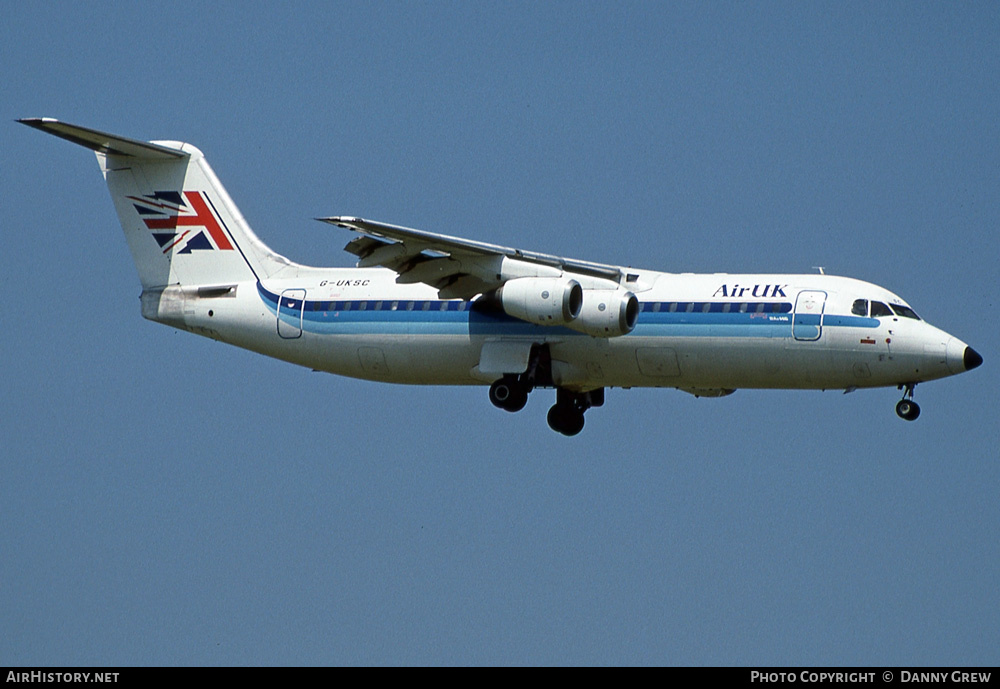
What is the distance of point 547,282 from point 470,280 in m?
1.81

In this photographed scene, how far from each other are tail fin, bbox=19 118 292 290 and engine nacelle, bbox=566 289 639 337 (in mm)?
6281

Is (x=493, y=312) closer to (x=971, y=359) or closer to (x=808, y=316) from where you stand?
(x=808, y=316)

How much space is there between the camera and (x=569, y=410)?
2984 centimetres

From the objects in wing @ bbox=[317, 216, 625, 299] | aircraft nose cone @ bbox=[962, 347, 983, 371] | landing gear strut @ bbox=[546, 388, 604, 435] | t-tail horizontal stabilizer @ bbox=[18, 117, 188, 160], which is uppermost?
t-tail horizontal stabilizer @ bbox=[18, 117, 188, 160]

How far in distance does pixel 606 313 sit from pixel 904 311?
14.7 ft

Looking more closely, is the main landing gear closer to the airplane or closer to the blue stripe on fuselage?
the airplane

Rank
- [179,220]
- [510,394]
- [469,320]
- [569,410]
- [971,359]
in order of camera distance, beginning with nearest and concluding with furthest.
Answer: [971,359], [510,394], [469,320], [569,410], [179,220]

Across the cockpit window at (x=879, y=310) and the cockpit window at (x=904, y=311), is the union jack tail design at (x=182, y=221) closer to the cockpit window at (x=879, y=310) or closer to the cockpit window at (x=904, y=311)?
the cockpit window at (x=879, y=310)

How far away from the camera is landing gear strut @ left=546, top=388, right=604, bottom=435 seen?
29.8 metres

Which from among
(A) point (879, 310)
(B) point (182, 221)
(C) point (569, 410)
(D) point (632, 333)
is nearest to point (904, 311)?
(A) point (879, 310)

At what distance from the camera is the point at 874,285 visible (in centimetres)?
2712

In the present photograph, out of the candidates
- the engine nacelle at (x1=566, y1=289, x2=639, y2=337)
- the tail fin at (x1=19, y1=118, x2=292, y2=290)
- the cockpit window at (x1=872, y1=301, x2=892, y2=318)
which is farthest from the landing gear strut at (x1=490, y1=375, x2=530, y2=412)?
the cockpit window at (x1=872, y1=301, x2=892, y2=318)
